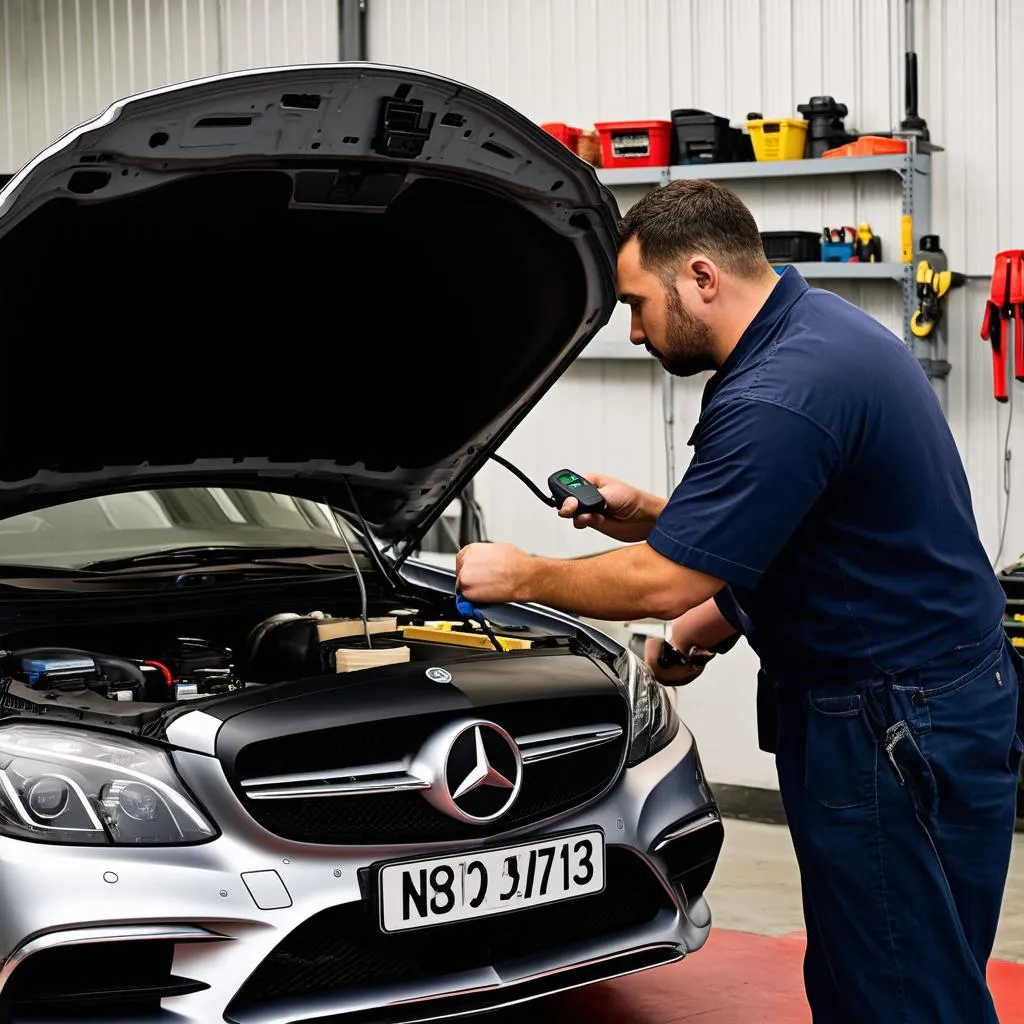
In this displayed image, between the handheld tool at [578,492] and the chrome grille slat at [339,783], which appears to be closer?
the chrome grille slat at [339,783]

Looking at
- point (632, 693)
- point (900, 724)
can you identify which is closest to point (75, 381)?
point (632, 693)

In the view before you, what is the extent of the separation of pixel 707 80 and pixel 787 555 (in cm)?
460

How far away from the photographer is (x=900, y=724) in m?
2.29

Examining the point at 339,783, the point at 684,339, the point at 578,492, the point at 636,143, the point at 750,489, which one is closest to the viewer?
the point at 750,489

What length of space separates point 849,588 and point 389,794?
2.77ft

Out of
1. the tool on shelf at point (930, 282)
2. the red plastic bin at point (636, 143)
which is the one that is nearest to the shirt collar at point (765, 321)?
the tool on shelf at point (930, 282)

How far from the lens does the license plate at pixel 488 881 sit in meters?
2.57

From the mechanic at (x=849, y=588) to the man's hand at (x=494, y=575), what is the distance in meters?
0.07

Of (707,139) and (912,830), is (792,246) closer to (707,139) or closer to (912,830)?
(707,139)

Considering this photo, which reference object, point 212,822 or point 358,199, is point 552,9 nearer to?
point 358,199

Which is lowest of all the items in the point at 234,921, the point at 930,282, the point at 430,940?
the point at 430,940

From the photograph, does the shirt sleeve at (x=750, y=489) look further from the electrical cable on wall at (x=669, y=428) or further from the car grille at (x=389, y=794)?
the electrical cable on wall at (x=669, y=428)

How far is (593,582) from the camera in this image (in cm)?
236

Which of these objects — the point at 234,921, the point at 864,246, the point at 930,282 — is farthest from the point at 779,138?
the point at 234,921
